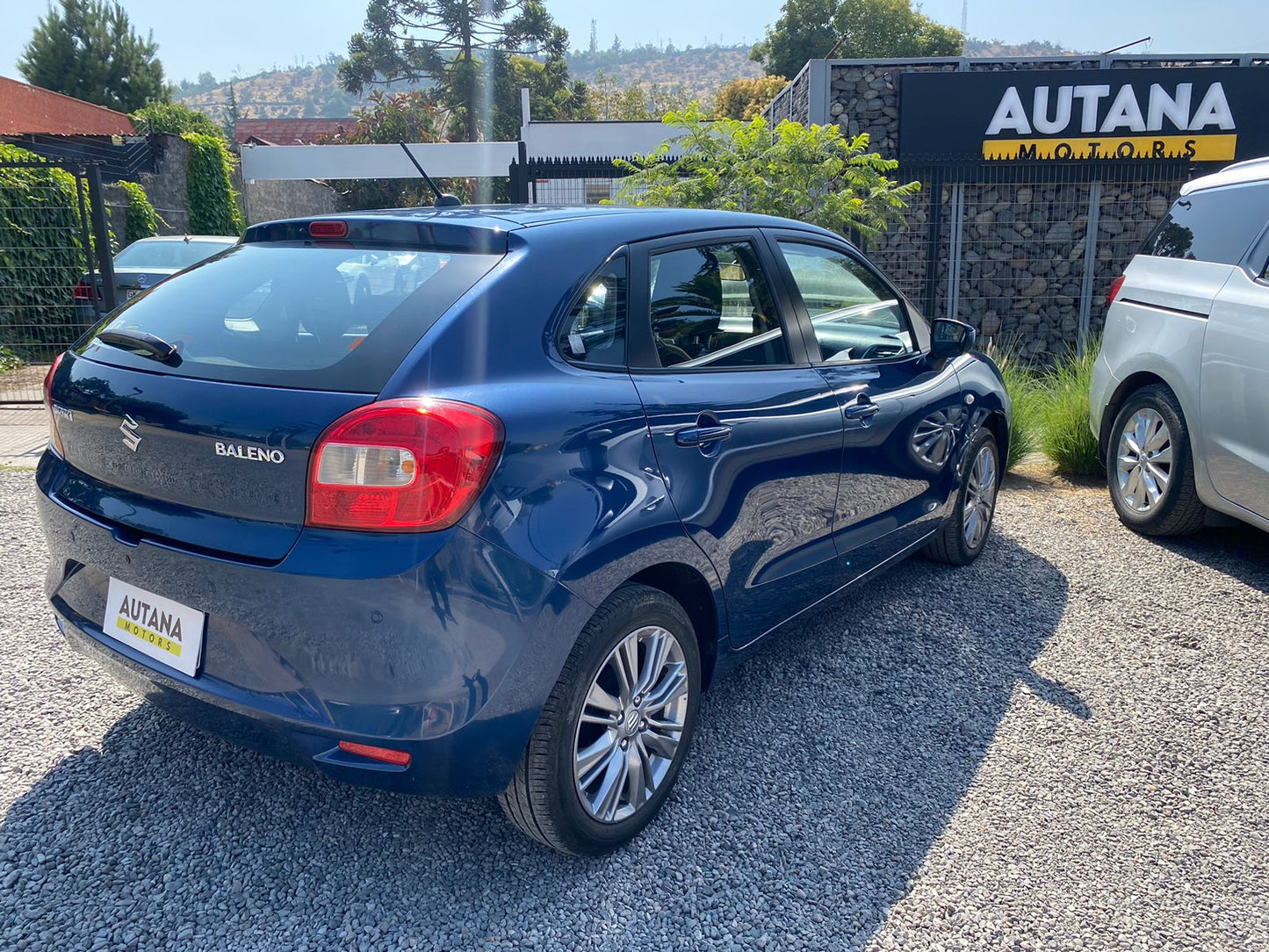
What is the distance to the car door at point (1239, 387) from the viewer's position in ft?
14.9

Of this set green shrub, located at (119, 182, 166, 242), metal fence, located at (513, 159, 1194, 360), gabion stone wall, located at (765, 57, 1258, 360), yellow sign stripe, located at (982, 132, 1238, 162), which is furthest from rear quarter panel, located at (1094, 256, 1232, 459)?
green shrub, located at (119, 182, 166, 242)

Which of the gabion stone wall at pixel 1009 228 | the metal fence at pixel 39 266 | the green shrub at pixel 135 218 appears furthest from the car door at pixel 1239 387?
the green shrub at pixel 135 218

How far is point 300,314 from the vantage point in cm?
254

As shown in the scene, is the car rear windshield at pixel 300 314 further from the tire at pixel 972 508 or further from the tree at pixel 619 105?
the tree at pixel 619 105

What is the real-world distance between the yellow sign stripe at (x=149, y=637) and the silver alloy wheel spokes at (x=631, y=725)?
1016 mm

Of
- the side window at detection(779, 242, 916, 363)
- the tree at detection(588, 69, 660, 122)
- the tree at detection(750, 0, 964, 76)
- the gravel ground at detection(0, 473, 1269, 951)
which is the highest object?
the tree at detection(750, 0, 964, 76)

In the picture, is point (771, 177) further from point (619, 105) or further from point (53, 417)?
point (619, 105)

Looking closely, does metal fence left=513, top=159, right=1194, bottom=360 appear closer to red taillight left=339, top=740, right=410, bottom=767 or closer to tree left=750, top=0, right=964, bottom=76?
red taillight left=339, top=740, right=410, bottom=767

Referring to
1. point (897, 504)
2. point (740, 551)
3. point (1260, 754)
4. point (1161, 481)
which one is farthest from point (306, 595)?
point (1161, 481)

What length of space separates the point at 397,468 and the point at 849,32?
218ft

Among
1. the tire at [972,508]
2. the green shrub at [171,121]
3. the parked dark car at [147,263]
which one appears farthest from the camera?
the green shrub at [171,121]

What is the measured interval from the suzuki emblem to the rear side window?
5.01 m

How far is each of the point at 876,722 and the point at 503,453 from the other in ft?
6.29

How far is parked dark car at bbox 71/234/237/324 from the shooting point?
11.6 meters
